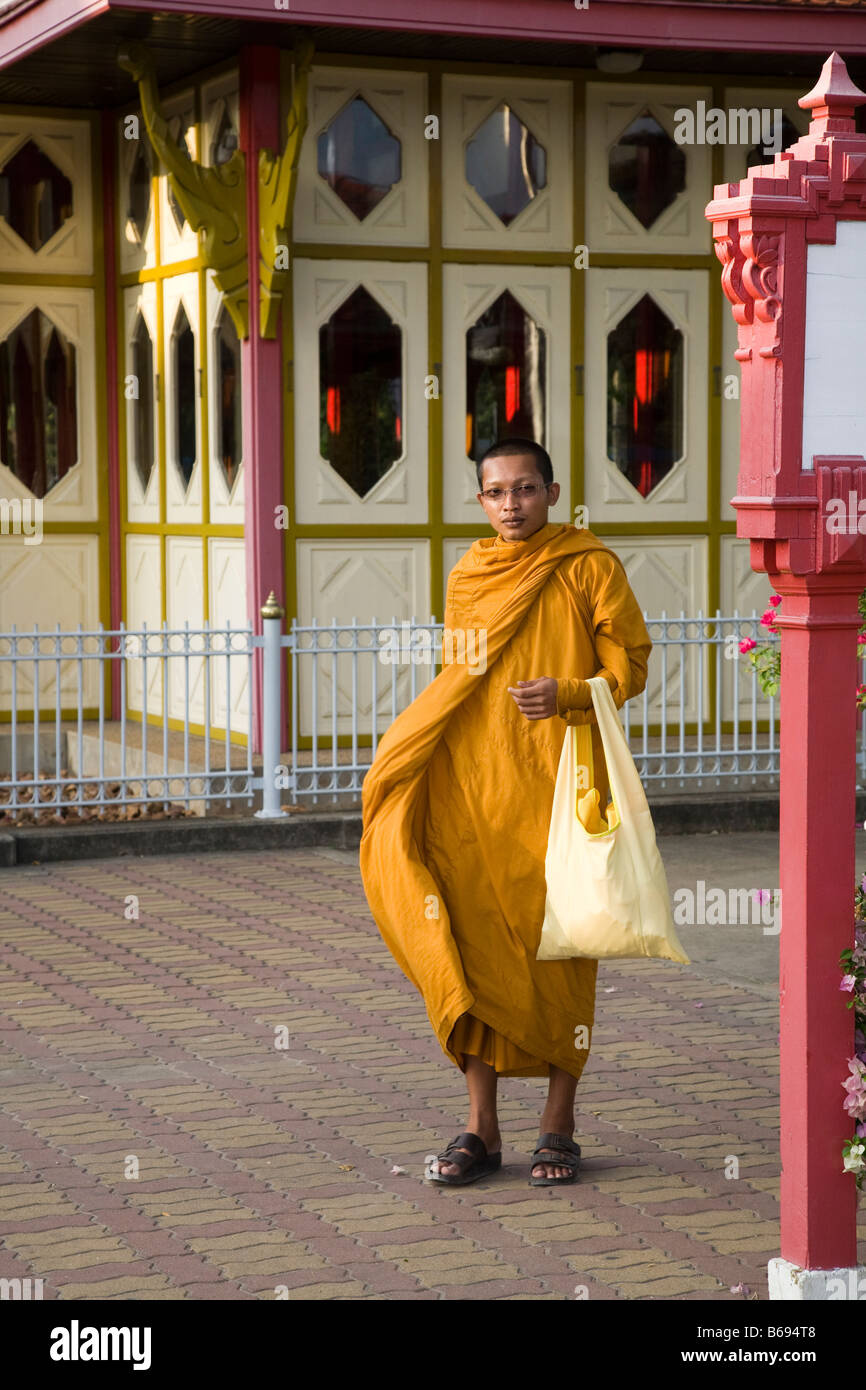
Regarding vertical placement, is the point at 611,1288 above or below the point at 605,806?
below

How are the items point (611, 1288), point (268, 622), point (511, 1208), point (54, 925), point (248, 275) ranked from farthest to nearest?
point (248, 275) → point (268, 622) → point (54, 925) → point (511, 1208) → point (611, 1288)

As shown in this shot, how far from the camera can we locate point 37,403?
13.2m

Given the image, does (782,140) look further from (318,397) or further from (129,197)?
(129,197)

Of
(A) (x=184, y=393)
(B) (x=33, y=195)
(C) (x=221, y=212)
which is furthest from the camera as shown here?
(B) (x=33, y=195)

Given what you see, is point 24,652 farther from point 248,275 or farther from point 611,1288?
point 611,1288

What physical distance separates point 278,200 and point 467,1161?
7.06 metres

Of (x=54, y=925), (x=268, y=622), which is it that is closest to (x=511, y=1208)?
(x=54, y=925)

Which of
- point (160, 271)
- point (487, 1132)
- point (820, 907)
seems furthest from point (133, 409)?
point (820, 907)

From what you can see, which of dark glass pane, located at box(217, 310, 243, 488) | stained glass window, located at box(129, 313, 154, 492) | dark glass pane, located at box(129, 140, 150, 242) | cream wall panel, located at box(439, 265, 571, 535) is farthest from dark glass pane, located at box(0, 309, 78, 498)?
cream wall panel, located at box(439, 265, 571, 535)

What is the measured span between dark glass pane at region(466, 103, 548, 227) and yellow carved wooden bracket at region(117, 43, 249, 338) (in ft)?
4.59

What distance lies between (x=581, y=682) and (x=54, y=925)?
4.12m

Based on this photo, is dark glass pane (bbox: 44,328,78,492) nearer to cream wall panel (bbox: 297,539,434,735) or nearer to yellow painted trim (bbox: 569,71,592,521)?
cream wall panel (bbox: 297,539,434,735)

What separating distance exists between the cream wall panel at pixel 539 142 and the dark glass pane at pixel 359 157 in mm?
342

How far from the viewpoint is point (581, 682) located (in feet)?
16.2
